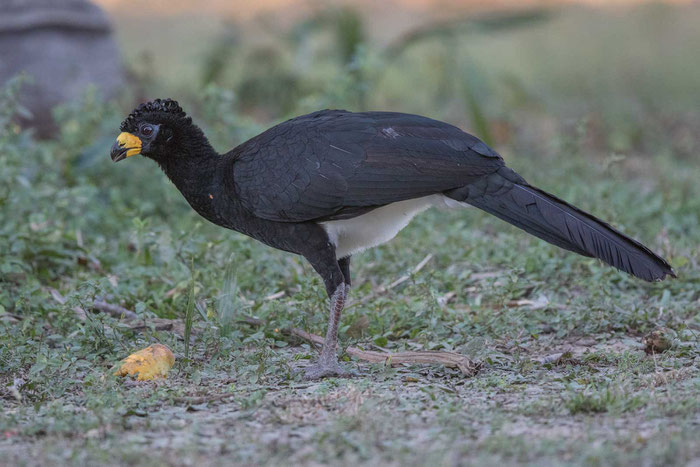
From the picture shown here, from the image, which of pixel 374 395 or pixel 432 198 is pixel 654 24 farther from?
pixel 374 395

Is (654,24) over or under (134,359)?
over

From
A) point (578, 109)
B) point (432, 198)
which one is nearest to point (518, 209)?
point (432, 198)

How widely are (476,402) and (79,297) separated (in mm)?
2106

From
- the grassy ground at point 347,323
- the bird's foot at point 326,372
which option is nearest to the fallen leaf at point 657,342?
the grassy ground at point 347,323

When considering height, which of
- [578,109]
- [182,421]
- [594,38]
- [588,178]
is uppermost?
[594,38]

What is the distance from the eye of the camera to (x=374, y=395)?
13.1 ft

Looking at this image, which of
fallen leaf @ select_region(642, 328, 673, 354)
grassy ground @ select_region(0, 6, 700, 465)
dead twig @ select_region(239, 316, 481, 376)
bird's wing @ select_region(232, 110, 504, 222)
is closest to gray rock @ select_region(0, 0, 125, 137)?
grassy ground @ select_region(0, 6, 700, 465)

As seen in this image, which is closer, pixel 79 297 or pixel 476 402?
pixel 476 402

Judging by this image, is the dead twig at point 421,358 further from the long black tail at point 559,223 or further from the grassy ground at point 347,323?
the long black tail at point 559,223

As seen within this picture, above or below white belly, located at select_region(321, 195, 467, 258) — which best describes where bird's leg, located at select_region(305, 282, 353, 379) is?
below

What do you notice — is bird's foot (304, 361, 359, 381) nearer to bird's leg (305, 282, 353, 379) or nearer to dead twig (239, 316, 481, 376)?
bird's leg (305, 282, 353, 379)

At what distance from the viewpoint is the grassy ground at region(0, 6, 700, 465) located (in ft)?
11.2

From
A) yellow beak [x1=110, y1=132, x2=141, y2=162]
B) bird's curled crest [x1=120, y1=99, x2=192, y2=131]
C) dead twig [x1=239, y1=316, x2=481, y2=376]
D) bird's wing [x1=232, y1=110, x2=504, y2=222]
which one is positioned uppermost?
bird's curled crest [x1=120, y1=99, x2=192, y2=131]

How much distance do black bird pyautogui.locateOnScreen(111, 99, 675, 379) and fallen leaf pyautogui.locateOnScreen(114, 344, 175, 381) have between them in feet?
2.30
